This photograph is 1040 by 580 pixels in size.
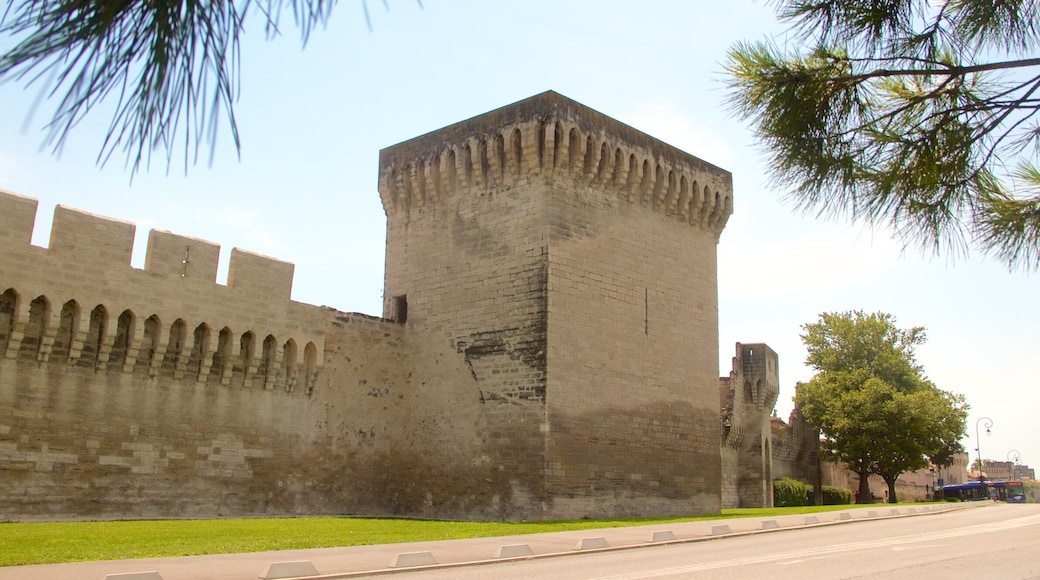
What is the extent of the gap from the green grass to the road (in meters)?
2.81

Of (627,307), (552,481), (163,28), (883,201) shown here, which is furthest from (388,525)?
(163,28)

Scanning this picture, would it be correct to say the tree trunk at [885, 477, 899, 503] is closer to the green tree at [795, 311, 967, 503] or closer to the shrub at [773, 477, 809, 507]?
the green tree at [795, 311, 967, 503]

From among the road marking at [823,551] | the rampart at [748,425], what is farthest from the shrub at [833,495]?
the road marking at [823,551]

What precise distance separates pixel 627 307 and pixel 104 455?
10.2 meters

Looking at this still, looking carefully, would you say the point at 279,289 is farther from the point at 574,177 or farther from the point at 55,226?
the point at 574,177

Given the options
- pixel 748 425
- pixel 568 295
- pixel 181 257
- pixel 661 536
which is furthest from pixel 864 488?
pixel 181 257

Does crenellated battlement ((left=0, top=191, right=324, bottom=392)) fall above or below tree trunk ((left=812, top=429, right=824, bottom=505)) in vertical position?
above

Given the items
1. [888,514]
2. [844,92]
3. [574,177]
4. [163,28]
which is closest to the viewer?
[163,28]

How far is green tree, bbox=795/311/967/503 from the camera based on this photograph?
3603 cm

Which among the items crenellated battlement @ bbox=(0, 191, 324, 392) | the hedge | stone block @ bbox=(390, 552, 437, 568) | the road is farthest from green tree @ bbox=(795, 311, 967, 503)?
stone block @ bbox=(390, 552, 437, 568)

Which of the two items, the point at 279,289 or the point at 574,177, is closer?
the point at 279,289

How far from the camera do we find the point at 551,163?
57.5 feet

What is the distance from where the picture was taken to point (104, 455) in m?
13.9

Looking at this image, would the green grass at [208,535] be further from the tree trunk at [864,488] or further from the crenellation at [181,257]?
the tree trunk at [864,488]
